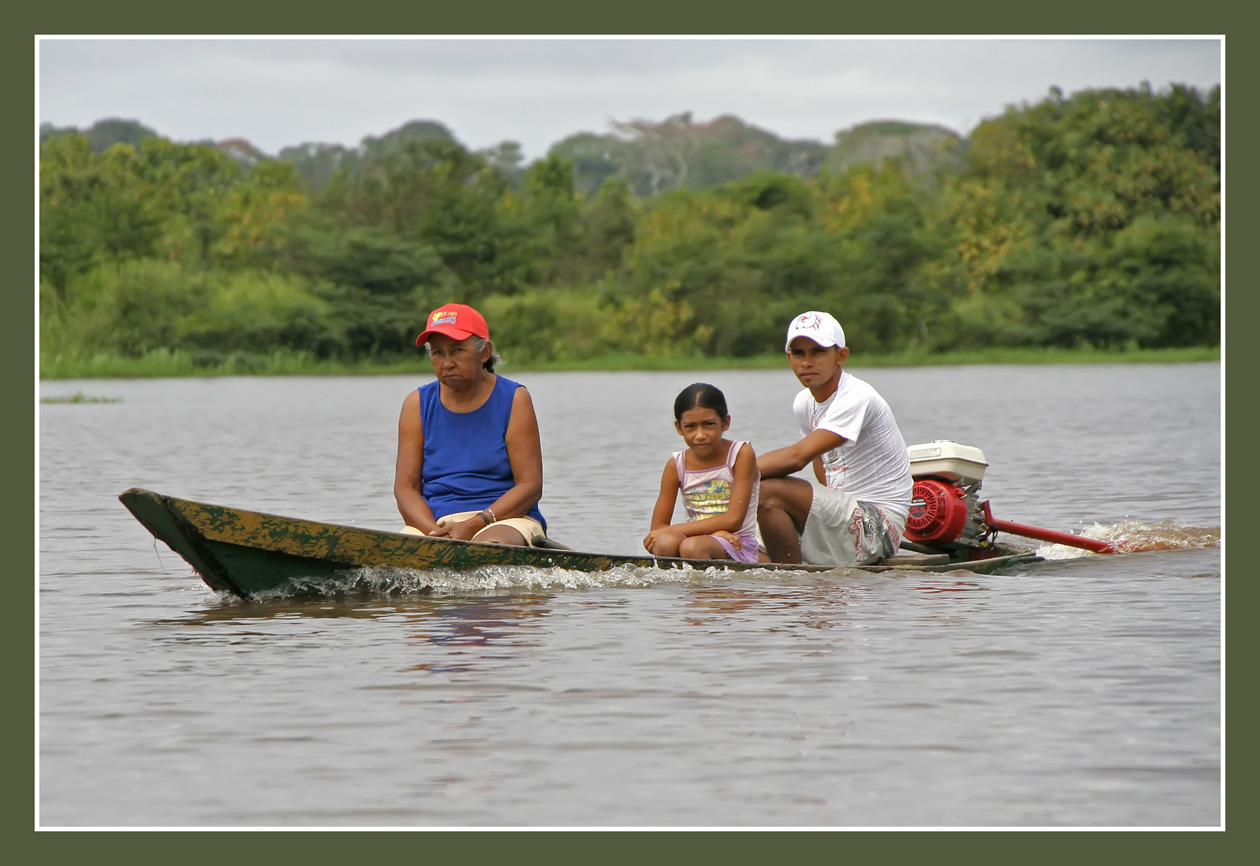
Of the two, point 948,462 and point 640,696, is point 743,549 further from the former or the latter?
point 640,696

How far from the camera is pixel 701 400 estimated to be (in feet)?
24.8

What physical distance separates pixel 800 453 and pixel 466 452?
1.53 metres

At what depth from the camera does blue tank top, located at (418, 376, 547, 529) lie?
7.74 m

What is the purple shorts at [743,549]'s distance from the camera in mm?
7898

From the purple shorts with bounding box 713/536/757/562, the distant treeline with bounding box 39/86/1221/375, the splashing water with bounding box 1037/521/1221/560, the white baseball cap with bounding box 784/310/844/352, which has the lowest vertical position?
the splashing water with bounding box 1037/521/1221/560

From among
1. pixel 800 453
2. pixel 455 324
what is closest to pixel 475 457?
pixel 455 324

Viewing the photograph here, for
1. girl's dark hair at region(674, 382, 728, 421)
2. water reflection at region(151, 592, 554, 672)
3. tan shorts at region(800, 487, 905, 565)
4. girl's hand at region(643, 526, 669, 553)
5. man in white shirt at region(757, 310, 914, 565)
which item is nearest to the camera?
water reflection at region(151, 592, 554, 672)

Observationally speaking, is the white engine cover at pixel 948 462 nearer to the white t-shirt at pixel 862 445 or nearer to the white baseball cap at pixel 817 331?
the white t-shirt at pixel 862 445

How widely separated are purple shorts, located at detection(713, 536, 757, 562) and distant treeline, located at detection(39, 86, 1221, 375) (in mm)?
37948

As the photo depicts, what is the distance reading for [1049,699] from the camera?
19.0 ft

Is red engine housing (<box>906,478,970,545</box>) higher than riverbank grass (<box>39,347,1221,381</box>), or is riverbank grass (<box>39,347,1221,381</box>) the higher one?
riverbank grass (<box>39,347,1221,381</box>)

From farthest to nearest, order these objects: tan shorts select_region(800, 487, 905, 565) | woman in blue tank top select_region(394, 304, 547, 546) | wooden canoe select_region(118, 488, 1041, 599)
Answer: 1. tan shorts select_region(800, 487, 905, 565)
2. woman in blue tank top select_region(394, 304, 547, 546)
3. wooden canoe select_region(118, 488, 1041, 599)

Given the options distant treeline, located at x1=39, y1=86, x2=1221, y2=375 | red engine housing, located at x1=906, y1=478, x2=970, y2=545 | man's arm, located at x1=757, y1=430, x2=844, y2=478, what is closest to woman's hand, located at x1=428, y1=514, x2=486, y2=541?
man's arm, located at x1=757, y1=430, x2=844, y2=478

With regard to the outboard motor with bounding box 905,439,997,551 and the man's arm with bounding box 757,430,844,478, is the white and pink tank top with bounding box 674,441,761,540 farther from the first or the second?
the outboard motor with bounding box 905,439,997,551
